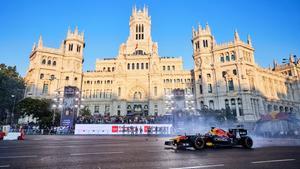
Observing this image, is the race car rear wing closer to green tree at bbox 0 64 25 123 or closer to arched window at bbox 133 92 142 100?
green tree at bbox 0 64 25 123

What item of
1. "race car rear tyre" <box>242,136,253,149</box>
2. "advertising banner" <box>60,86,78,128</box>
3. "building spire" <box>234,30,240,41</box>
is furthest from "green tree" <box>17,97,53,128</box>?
"building spire" <box>234,30,240,41</box>

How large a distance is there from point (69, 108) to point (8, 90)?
2884 centimetres

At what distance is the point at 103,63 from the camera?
78938mm

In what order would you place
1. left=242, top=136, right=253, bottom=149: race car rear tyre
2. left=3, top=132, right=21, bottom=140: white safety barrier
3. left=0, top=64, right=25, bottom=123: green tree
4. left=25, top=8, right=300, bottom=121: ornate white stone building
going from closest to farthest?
Answer: 1. left=242, top=136, right=253, bottom=149: race car rear tyre
2. left=3, top=132, right=21, bottom=140: white safety barrier
3. left=0, top=64, right=25, bottom=123: green tree
4. left=25, top=8, right=300, bottom=121: ornate white stone building

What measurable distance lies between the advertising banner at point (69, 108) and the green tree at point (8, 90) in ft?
78.2

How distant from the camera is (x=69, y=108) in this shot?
3306 cm

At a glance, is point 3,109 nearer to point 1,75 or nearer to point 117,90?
point 1,75

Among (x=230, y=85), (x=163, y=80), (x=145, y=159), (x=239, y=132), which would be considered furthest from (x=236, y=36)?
(x=145, y=159)

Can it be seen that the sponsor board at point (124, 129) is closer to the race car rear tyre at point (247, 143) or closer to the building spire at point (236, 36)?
the race car rear tyre at point (247, 143)

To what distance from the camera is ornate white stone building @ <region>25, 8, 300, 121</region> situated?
58.7 m

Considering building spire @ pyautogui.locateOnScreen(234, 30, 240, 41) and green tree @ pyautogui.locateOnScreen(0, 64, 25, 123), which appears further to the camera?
building spire @ pyautogui.locateOnScreen(234, 30, 240, 41)

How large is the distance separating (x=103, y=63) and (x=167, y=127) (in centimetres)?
5226

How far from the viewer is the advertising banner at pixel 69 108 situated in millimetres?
32438

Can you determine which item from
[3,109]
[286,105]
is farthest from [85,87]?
[286,105]
